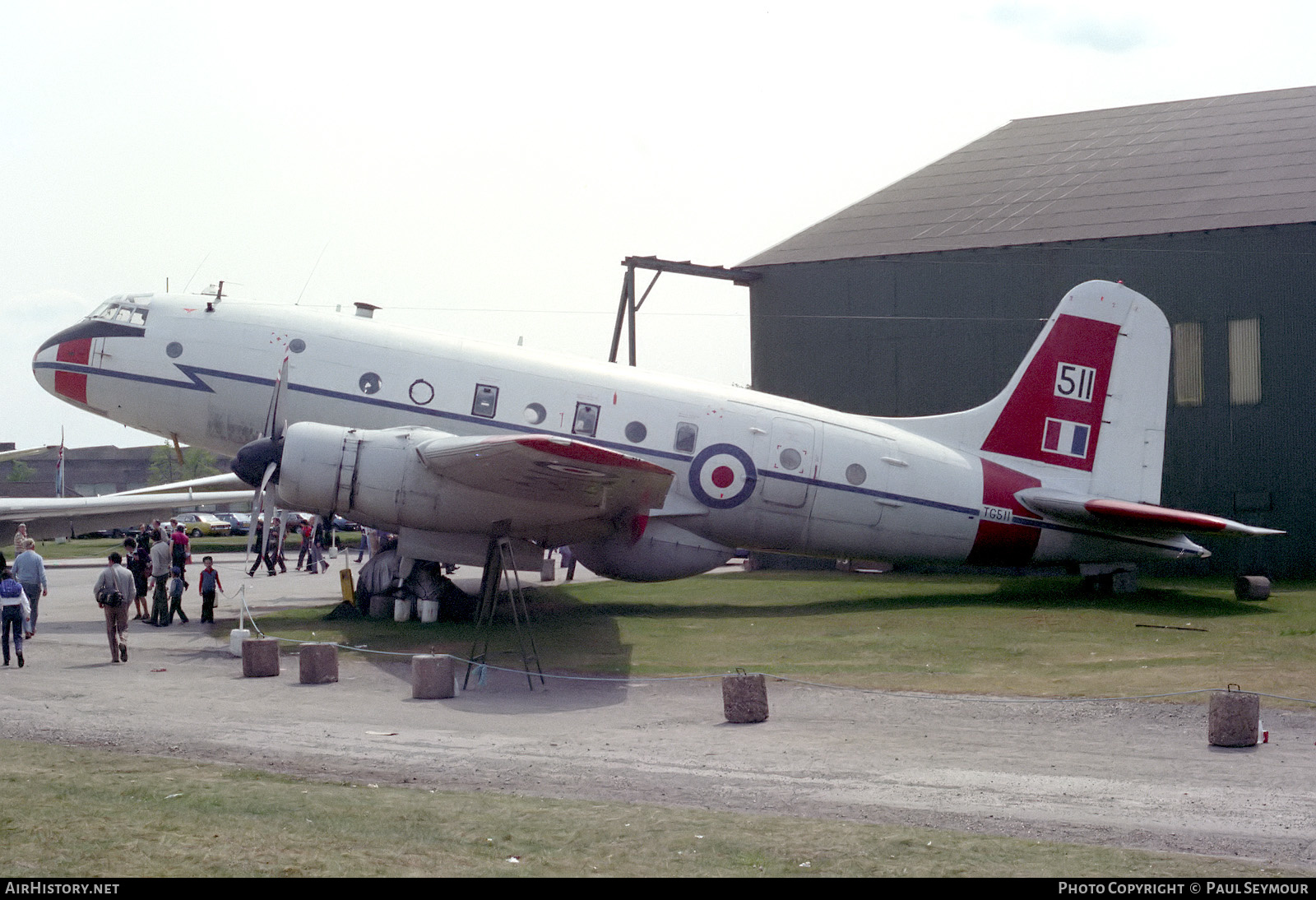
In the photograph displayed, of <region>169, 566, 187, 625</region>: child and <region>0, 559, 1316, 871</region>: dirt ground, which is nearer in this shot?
<region>0, 559, 1316, 871</region>: dirt ground

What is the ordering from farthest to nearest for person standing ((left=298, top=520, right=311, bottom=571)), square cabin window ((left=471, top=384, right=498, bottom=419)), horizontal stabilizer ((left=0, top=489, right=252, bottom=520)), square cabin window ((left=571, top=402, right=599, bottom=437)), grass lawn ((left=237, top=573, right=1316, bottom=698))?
person standing ((left=298, top=520, right=311, bottom=571)) → horizontal stabilizer ((left=0, top=489, right=252, bottom=520)) → square cabin window ((left=571, top=402, right=599, bottom=437)) → square cabin window ((left=471, top=384, right=498, bottom=419)) → grass lawn ((left=237, top=573, right=1316, bottom=698))

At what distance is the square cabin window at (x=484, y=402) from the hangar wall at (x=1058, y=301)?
48.9 feet

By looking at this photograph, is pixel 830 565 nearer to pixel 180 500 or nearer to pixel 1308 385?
pixel 1308 385

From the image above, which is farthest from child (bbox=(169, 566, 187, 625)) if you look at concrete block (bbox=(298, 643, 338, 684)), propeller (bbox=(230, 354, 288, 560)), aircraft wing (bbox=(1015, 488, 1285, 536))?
aircraft wing (bbox=(1015, 488, 1285, 536))

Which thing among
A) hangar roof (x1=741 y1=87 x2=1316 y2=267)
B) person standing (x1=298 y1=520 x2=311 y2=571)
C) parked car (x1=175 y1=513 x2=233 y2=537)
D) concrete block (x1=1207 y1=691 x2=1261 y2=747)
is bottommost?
parked car (x1=175 y1=513 x2=233 y2=537)

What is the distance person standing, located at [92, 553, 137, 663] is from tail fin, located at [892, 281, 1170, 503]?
15.2 m

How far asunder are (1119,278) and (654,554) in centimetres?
1556

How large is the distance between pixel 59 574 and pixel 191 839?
1243 inches

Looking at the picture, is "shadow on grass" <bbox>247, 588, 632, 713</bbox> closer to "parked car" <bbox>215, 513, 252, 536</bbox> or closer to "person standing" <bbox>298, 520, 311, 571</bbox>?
"person standing" <bbox>298, 520, 311, 571</bbox>

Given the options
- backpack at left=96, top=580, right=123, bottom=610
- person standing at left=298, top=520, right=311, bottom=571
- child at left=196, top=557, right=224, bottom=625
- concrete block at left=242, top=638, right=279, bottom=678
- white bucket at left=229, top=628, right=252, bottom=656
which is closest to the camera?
concrete block at left=242, top=638, right=279, bottom=678

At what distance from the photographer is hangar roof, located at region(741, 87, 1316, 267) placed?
2998cm

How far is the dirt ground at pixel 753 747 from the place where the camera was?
8.89m

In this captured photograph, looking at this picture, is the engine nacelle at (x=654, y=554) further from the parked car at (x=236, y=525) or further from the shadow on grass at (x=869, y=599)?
the parked car at (x=236, y=525)

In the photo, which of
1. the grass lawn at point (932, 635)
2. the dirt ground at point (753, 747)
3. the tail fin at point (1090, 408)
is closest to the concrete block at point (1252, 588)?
the grass lawn at point (932, 635)
